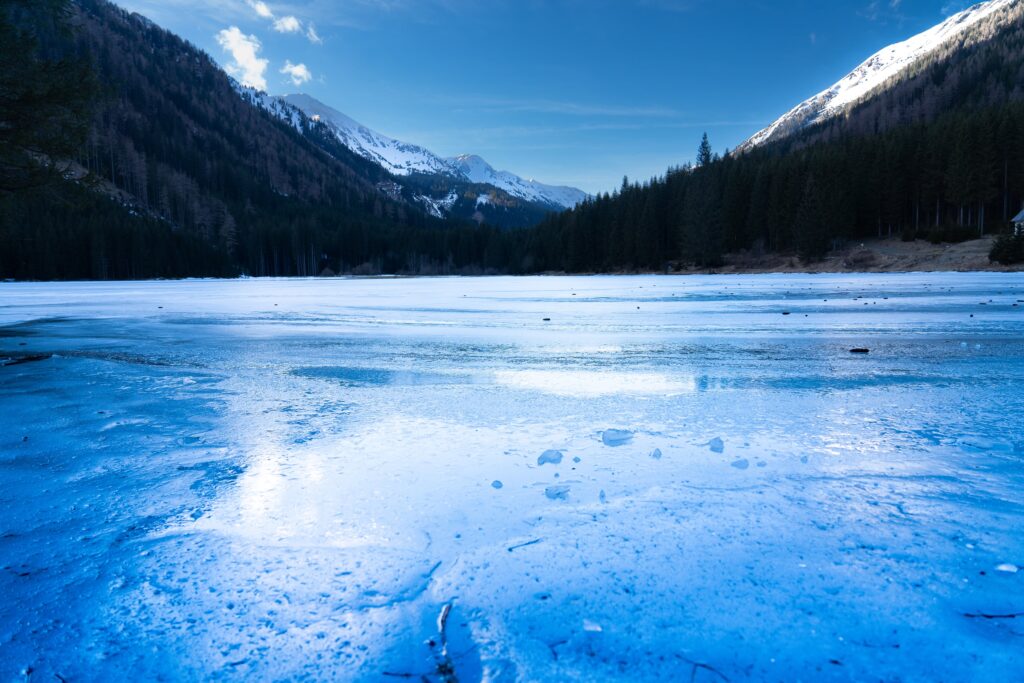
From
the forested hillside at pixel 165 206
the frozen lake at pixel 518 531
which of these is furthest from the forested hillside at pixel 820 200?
the frozen lake at pixel 518 531

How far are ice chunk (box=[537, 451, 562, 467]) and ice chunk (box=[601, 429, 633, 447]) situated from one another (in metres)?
0.45

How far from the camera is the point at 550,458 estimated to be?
3.60 metres

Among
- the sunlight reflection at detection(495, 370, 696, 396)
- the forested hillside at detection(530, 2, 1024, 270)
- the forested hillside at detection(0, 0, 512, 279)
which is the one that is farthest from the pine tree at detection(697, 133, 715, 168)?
the sunlight reflection at detection(495, 370, 696, 396)

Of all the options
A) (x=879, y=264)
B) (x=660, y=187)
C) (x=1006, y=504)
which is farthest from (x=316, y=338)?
(x=660, y=187)

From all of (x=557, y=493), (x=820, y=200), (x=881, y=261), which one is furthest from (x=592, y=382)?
(x=820, y=200)

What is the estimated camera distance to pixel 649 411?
4832mm

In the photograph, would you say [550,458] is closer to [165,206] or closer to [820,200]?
[820,200]

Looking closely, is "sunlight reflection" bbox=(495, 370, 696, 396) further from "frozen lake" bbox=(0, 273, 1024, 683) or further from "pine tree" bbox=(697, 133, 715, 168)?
"pine tree" bbox=(697, 133, 715, 168)

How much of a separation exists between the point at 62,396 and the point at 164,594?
5.04 m

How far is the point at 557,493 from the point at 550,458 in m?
0.60

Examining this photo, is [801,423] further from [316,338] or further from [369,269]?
[369,269]

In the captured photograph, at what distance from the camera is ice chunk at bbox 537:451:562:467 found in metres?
3.52

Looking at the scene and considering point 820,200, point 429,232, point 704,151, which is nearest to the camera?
point 820,200

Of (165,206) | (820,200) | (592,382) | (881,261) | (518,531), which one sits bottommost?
Answer: (518,531)
